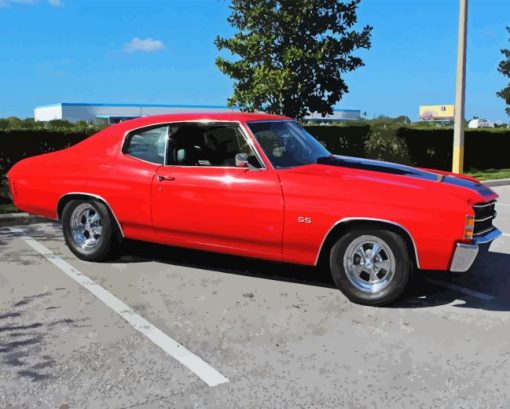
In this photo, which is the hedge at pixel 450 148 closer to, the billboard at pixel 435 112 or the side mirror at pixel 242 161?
the side mirror at pixel 242 161

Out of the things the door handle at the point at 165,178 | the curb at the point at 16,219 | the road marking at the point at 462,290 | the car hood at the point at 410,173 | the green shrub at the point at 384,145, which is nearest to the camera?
the car hood at the point at 410,173

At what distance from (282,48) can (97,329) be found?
9631mm

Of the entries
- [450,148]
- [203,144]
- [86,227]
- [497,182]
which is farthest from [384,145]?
[86,227]

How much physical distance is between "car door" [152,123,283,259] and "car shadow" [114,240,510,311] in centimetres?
74

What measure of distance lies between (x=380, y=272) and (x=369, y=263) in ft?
0.42

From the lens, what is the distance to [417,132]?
18.0m

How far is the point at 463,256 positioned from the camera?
171 inches

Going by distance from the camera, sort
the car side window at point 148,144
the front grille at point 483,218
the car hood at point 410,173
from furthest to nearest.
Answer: the car side window at point 148,144 < the car hood at point 410,173 < the front grille at point 483,218

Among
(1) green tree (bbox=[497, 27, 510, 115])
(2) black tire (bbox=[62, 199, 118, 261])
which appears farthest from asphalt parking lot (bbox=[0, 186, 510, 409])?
(1) green tree (bbox=[497, 27, 510, 115])

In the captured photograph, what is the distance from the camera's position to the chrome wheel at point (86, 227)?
19.8 ft

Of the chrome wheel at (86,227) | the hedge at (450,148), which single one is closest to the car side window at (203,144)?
the chrome wheel at (86,227)

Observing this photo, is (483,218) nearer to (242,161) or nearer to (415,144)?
(242,161)

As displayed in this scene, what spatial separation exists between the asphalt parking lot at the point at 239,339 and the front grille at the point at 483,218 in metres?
0.68

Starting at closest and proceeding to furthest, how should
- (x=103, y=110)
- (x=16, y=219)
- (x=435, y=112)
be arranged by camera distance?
(x=16, y=219) → (x=103, y=110) → (x=435, y=112)
